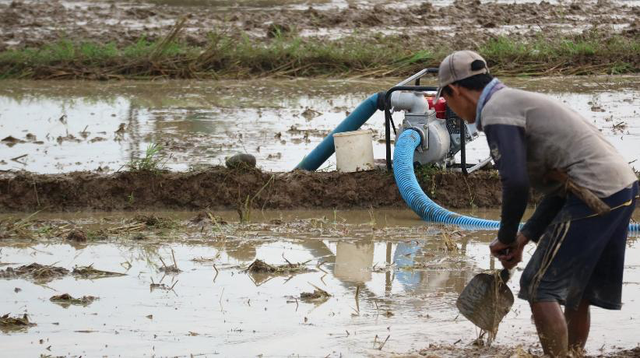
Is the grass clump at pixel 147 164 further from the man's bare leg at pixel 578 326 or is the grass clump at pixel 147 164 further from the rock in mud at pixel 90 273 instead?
the man's bare leg at pixel 578 326

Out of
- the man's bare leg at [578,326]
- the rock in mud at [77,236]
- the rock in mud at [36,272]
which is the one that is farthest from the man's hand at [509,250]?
the rock in mud at [77,236]

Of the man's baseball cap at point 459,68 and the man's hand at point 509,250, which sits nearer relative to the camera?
the man's baseball cap at point 459,68

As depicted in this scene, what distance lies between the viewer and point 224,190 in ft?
26.1

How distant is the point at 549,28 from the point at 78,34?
664 centimetres

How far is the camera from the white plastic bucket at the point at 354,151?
778cm

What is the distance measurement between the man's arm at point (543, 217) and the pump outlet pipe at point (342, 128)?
3474 mm

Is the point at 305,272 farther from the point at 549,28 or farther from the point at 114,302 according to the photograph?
the point at 549,28

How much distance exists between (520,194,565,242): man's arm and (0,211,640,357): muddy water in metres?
0.73

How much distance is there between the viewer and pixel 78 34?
560 inches

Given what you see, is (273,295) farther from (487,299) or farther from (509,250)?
(509,250)

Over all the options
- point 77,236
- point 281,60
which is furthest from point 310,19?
point 77,236

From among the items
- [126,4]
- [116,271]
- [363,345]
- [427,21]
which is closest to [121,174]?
[116,271]

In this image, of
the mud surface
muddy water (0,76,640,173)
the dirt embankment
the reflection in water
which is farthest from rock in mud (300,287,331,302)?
the mud surface

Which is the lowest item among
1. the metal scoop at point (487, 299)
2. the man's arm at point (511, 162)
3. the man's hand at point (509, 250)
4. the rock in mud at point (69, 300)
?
the rock in mud at point (69, 300)
